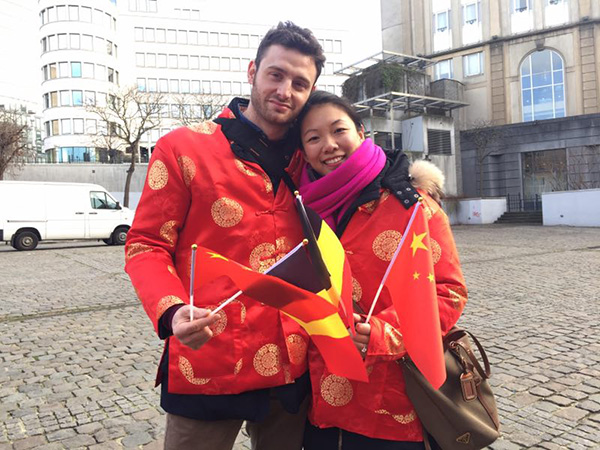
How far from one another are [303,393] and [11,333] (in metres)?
5.47

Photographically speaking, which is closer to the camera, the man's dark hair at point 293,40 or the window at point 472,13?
the man's dark hair at point 293,40

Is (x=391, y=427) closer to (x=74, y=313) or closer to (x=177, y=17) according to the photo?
(x=74, y=313)

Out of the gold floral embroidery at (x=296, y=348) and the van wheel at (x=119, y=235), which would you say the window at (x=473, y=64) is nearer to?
the van wheel at (x=119, y=235)

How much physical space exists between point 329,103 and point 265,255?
62cm


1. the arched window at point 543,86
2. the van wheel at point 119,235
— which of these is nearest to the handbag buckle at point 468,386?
the van wheel at point 119,235

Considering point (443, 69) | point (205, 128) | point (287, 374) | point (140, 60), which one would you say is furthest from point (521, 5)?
point (140, 60)

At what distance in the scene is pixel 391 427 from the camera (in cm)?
179

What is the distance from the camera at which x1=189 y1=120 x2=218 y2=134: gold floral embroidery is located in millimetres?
1965

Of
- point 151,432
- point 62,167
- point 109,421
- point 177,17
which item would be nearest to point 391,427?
point 151,432

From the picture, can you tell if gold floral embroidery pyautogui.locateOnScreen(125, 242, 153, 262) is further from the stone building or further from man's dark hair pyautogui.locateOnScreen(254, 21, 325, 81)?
the stone building

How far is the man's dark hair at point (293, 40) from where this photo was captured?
1945mm

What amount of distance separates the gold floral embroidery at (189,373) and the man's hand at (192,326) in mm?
270

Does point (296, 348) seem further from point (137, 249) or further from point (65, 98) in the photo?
point (65, 98)

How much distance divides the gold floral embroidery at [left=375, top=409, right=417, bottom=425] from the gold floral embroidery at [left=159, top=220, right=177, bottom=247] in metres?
0.93
